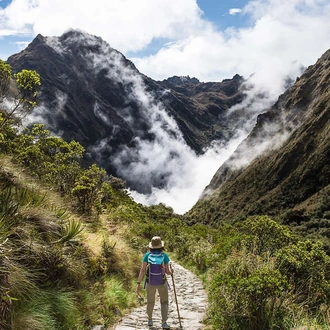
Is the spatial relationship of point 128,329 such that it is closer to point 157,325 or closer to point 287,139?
point 157,325

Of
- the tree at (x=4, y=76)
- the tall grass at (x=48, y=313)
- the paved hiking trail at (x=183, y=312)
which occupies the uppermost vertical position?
the tree at (x=4, y=76)

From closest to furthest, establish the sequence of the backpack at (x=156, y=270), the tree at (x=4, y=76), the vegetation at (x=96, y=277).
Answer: the vegetation at (x=96, y=277)
the backpack at (x=156, y=270)
the tree at (x=4, y=76)

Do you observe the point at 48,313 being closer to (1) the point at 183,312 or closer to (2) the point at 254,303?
(2) the point at 254,303

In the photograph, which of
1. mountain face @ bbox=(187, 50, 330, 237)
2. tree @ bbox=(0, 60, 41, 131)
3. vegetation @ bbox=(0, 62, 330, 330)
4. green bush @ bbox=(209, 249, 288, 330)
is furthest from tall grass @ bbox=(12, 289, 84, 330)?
mountain face @ bbox=(187, 50, 330, 237)

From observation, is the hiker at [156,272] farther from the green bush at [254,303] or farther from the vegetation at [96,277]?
the green bush at [254,303]

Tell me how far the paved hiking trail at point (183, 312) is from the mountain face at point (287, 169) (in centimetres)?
8069

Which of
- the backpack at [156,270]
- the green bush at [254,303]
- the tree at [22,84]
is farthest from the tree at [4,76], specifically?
the green bush at [254,303]

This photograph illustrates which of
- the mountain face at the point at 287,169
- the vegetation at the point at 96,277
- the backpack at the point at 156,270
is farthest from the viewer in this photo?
the mountain face at the point at 287,169

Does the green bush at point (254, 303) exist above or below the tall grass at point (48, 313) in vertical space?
below

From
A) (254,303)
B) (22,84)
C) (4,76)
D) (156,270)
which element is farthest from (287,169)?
(254,303)

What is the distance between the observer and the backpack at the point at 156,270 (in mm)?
6977

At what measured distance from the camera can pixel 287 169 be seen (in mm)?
125750

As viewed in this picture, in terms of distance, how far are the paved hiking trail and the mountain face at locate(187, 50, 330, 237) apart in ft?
265

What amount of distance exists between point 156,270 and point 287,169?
127962 millimetres
